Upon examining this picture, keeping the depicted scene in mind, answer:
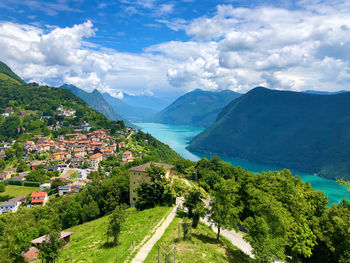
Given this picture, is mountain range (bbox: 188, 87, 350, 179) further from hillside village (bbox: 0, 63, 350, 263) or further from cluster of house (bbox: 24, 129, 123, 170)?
hillside village (bbox: 0, 63, 350, 263)

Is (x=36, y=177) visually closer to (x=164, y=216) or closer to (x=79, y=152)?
(x=79, y=152)

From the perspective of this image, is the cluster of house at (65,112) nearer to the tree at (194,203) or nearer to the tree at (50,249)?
the tree at (194,203)

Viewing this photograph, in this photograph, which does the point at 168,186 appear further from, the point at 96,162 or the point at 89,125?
the point at 89,125

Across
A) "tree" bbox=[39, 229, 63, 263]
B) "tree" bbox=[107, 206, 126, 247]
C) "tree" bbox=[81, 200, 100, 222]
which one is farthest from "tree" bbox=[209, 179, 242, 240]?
"tree" bbox=[81, 200, 100, 222]

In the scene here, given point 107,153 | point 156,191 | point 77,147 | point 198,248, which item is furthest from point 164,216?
point 77,147

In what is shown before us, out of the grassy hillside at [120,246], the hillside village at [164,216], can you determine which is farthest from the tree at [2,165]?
the grassy hillside at [120,246]

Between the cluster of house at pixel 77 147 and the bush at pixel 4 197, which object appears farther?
the cluster of house at pixel 77 147
